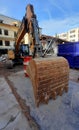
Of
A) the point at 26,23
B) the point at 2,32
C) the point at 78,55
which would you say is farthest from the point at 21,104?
the point at 2,32

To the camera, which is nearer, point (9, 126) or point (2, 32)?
point (9, 126)

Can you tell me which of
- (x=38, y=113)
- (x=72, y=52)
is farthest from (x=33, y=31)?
(x=72, y=52)

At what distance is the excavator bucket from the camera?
10.2 ft

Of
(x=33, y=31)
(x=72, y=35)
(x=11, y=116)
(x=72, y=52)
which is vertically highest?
(x=72, y=35)

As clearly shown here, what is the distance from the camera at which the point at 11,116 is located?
2.77 metres

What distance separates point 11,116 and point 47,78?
4.23 feet

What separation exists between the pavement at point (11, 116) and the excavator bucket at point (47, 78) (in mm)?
586

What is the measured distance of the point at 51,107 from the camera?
10.2 feet

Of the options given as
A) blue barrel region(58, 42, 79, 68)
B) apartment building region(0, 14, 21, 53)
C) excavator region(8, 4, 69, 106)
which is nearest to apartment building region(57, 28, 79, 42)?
apartment building region(0, 14, 21, 53)

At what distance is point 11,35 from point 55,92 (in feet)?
82.1

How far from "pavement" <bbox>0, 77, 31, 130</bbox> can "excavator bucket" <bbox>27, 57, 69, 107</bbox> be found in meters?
0.59

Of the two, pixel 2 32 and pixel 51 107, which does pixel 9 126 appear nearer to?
pixel 51 107

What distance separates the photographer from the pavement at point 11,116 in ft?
7.91

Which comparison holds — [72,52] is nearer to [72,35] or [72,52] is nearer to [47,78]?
[47,78]
